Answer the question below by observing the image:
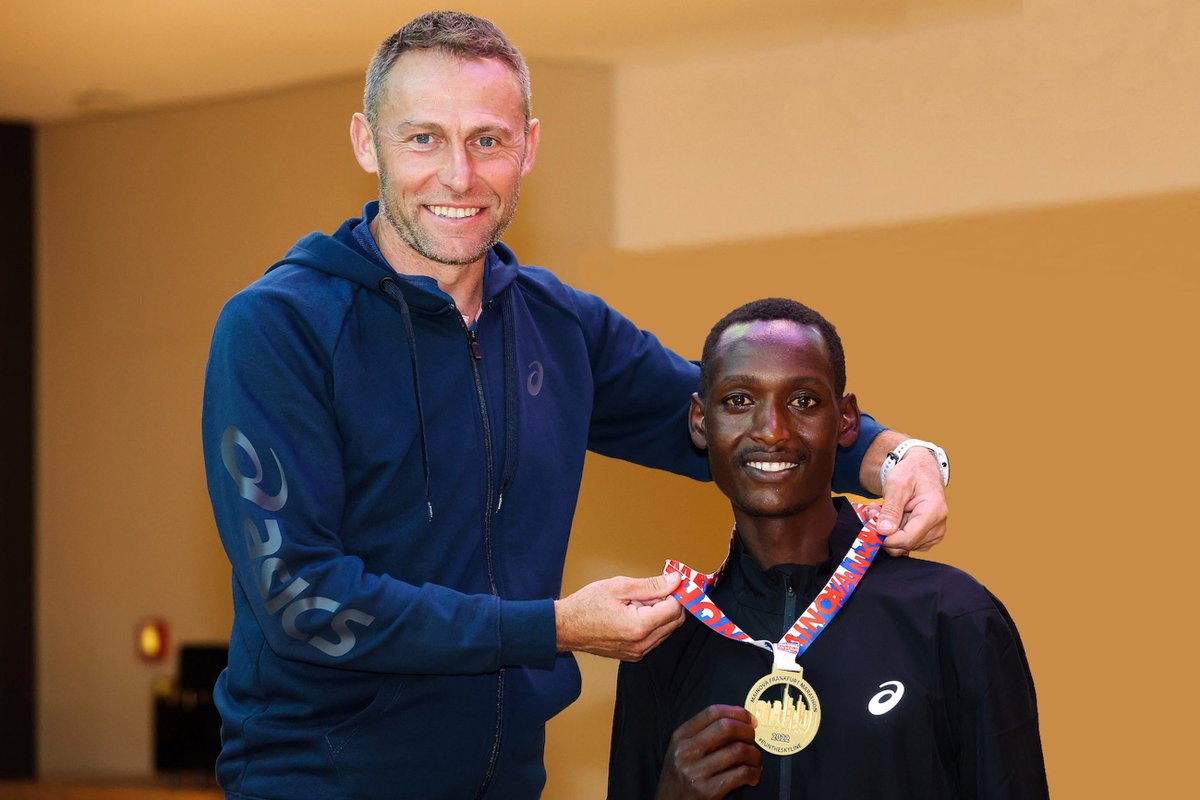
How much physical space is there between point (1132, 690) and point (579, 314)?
2098mm

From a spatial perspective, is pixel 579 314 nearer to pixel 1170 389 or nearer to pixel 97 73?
pixel 1170 389

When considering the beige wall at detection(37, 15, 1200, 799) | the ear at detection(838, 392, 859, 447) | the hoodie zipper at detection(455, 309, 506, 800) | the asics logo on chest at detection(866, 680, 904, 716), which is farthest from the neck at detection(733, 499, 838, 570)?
the beige wall at detection(37, 15, 1200, 799)

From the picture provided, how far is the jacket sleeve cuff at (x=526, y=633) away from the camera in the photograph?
2018 millimetres

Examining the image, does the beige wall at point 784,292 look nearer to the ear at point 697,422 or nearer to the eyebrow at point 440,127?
the ear at point 697,422

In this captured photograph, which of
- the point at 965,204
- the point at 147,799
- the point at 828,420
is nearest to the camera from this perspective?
the point at 828,420

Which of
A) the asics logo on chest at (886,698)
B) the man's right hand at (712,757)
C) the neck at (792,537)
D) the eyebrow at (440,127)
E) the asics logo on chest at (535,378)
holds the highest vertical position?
the eyebrow at (440,127)

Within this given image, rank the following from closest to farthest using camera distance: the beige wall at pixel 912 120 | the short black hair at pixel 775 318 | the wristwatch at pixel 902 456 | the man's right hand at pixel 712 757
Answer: the man's right hand at pixel 712 757 < the short black hair at pixel 775 318 < the wristwatch at pixel 902 456 < the beige wall at pixel 912 120

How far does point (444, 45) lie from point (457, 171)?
183mm

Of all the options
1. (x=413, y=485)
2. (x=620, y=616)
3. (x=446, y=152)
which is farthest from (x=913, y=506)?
(x=446, y=152)

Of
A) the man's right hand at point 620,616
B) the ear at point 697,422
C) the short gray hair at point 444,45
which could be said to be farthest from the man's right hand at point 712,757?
the short gray hair at point 444,45

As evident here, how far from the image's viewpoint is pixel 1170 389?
3.84 metres

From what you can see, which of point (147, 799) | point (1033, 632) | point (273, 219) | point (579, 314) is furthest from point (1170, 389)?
point (147, 799)

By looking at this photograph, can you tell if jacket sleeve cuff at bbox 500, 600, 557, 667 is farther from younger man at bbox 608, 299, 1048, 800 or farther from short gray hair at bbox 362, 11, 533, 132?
short gray hair at bbox 362, 11, 533, 132

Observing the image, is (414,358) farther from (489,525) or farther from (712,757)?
(712,757)
